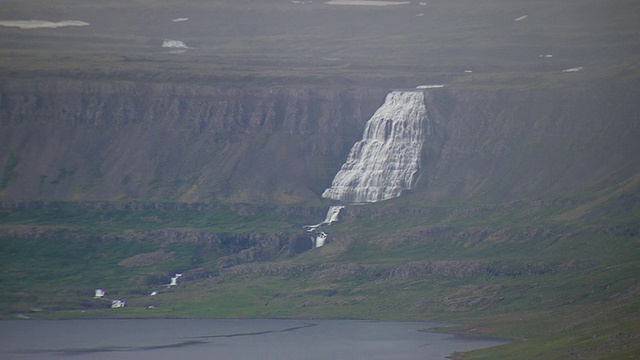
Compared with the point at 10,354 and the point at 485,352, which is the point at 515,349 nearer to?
the point at 485,352

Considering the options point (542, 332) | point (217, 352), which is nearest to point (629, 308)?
point (542, 332)

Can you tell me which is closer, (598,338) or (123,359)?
(598,338)

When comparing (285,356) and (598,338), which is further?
(285,356)

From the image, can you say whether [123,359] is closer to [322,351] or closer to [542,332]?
[322,351]

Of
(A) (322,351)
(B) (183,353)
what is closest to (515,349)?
(A) (322,351)

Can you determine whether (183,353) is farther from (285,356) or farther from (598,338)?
(598,338)

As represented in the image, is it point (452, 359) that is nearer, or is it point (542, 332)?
point (452, 359)

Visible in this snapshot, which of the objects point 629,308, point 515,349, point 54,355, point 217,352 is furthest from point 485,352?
point 54,355
